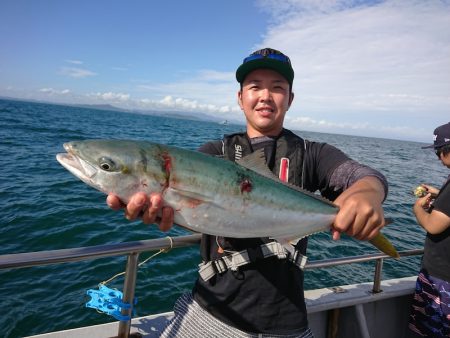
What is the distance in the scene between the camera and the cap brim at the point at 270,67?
3.09m

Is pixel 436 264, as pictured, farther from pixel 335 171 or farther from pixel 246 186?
pixel 246 186

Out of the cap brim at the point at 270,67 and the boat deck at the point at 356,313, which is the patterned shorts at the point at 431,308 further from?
the cap brim at the point at 270,67

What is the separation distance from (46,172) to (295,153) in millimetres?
18078

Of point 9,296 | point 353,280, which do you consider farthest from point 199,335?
point 353,280

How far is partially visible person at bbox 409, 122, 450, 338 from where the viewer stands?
3.97 meters

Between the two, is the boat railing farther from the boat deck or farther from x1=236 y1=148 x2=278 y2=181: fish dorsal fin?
x1=236 y1=148 x2=278 y2=181: fish dorsal fin

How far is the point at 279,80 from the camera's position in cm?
321

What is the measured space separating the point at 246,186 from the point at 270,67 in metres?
1.35

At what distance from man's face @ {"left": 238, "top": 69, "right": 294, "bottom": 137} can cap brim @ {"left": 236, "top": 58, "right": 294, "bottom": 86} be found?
0.17 ft

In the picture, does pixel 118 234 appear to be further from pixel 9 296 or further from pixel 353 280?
pixel 353 280

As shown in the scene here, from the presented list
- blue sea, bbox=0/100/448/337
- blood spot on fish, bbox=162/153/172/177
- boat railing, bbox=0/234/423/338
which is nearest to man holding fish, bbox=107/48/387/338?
blood spot on fish, bbox=162/153/172/177

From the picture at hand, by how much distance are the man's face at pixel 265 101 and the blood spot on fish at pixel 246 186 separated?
2.85 feet

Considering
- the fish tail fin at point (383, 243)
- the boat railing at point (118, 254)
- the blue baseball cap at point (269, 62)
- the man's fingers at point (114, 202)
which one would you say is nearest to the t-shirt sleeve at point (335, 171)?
the fish tail fin at point (383, 243)

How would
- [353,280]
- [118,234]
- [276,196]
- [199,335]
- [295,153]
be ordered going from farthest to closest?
[118,234] < [353,280] < [295,153] < [199,335] < [276,196]
